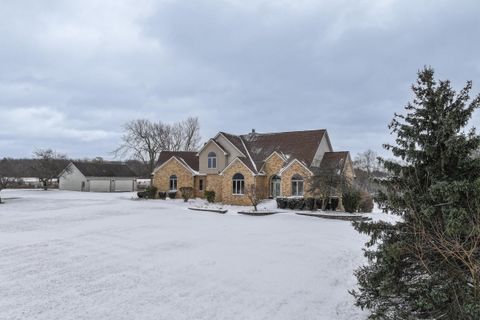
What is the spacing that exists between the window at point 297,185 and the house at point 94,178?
35544 millimetres

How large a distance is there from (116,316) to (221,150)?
26.6 meters

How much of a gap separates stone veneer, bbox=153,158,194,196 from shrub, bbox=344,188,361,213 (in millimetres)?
16388

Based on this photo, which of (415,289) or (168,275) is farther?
(168,275)

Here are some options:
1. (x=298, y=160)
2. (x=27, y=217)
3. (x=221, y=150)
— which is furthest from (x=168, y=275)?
(x=221, y=150)

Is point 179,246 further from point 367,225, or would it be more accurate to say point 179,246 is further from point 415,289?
point 415,289

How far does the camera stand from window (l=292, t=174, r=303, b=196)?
26922 millimetres

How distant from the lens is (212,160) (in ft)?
108

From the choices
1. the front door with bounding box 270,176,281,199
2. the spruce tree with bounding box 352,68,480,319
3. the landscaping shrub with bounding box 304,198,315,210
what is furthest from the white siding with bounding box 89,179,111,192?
the spruce tree with bounding box 352,68,480,319

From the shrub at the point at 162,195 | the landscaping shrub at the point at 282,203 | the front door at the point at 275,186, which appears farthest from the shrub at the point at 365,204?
the shrub at the point at 162,195

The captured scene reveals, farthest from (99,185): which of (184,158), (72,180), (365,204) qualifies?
(365,204)

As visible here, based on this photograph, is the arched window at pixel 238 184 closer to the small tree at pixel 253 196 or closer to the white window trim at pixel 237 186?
the white window trim at pixel 237 186

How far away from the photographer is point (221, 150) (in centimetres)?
3225

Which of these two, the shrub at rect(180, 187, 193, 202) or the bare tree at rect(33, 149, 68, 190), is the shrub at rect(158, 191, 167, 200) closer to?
the shrub at rect(180, 187, 193, 202)

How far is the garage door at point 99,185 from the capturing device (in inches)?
1976
